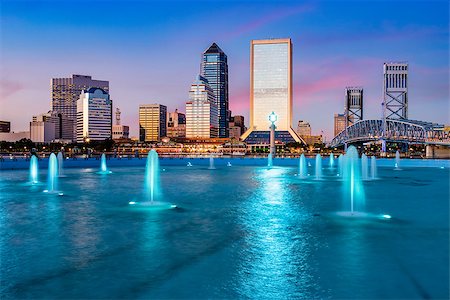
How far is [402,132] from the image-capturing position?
150m

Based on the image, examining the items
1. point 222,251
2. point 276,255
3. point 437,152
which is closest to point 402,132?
point 437,152

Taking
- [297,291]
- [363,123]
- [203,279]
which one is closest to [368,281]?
[297,291]

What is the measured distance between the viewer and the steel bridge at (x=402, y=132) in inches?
5123

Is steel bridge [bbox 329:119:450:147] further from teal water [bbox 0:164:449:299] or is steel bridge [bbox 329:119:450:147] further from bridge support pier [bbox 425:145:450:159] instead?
teal water [bbox 0:164:449:299]

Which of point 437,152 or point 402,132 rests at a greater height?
point 402,132

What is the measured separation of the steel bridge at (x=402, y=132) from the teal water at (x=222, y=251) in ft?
383

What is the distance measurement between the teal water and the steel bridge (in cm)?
11667

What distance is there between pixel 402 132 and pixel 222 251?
152 m

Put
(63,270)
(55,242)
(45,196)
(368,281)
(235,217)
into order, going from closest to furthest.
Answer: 1. (368,281)
2. (63,270)
3. (55,242)
4. (235,217)
5. (45,196)

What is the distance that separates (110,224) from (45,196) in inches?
494

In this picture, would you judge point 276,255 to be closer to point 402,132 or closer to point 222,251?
point 222,251

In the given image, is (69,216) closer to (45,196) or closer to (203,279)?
(45,196)

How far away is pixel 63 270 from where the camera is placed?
1137cm

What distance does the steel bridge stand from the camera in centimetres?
13012
